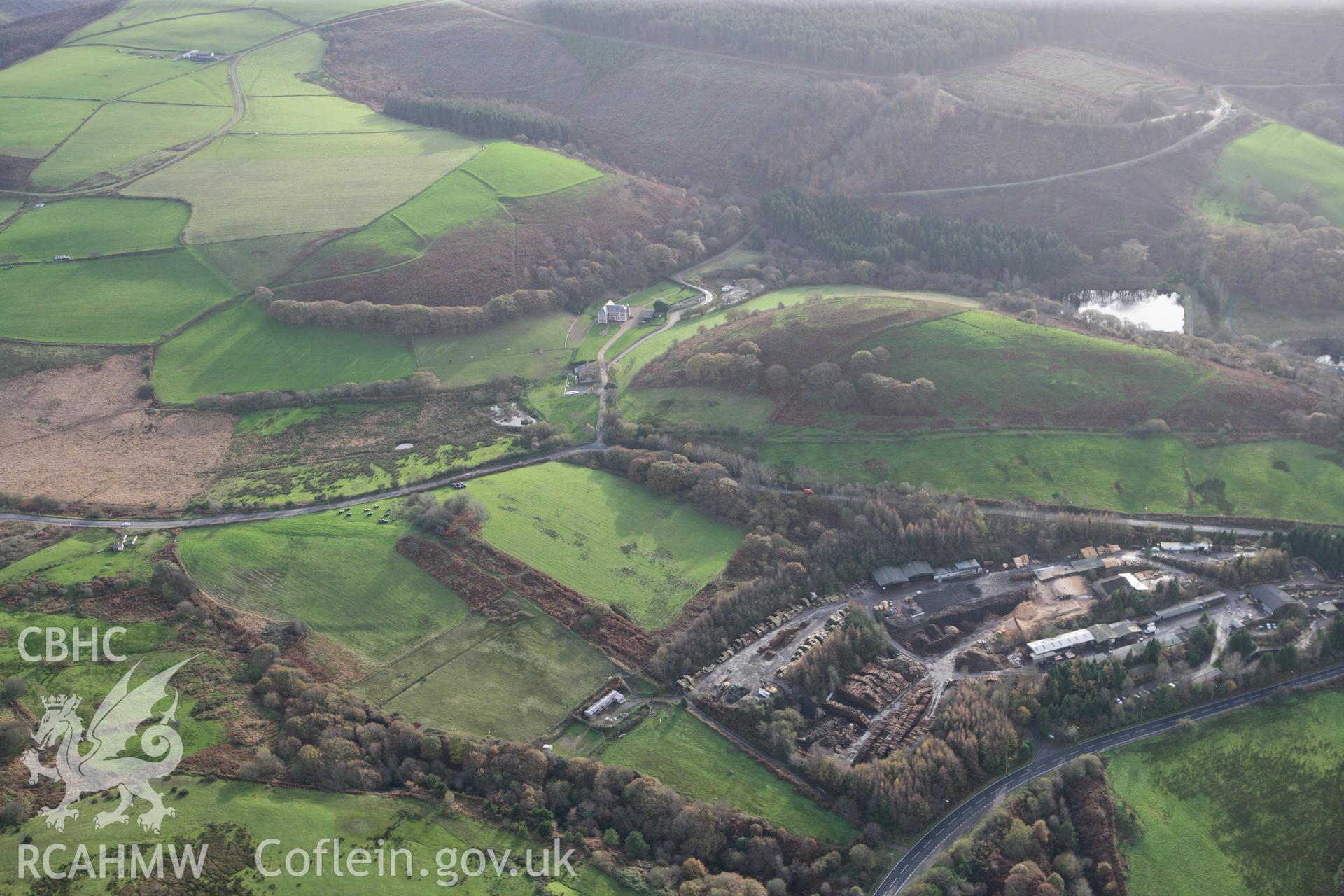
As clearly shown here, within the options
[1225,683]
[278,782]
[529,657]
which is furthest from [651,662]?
[1225,683]

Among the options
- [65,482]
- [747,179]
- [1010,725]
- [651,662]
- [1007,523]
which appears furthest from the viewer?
[747,179]

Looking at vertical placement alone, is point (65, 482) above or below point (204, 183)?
below

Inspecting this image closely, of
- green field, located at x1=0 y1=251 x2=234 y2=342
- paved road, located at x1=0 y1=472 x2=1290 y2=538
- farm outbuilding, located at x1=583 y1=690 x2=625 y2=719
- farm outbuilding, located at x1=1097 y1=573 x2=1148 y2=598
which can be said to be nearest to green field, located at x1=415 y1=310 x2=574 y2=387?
paved road, located at x1=0 y1=472 x2=1290 y2=538

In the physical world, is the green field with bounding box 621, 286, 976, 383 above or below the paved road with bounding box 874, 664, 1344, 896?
above

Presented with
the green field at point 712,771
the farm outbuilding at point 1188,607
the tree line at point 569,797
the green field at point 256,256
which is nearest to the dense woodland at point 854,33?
the green field at point 256,256

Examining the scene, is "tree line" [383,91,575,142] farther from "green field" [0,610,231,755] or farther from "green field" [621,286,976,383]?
"green field" [0,610,231,755]

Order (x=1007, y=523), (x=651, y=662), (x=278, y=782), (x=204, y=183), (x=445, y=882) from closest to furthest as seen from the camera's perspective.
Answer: (x=445, y=882) < (x=278, y=782) < (x=651, y=662) < (x=1007, y=523) < (x=204, y=183)

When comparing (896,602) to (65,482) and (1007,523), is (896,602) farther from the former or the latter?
(65,482)

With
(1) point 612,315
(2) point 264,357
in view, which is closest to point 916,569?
(1) point 612,315
